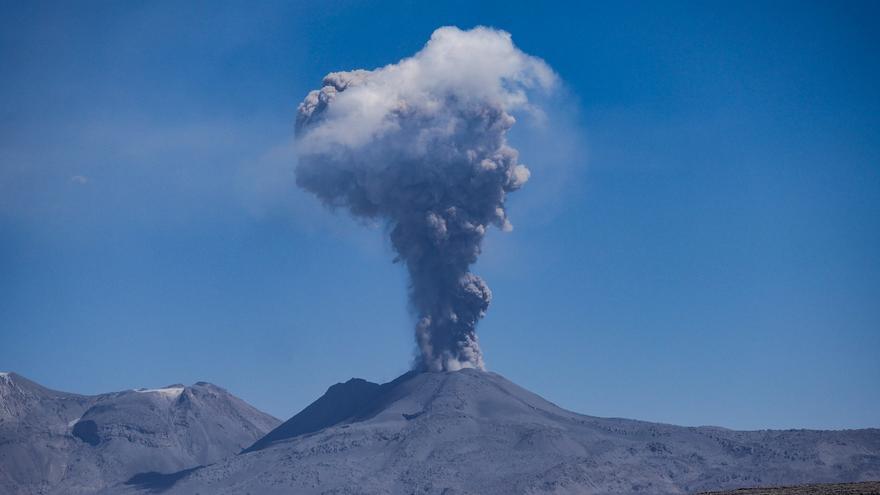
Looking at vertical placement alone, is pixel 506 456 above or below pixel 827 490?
above

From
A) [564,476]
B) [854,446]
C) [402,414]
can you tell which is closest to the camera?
[564,476]

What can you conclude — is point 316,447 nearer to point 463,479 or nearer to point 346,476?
point 346,476

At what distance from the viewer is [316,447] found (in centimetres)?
18750

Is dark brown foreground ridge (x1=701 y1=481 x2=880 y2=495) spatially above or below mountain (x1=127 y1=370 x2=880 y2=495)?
below

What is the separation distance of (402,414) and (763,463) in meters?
58.3

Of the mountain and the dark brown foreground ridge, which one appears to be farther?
the mountain

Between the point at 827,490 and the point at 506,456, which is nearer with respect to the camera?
the point at 827,490

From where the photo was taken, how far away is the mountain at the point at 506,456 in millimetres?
168250

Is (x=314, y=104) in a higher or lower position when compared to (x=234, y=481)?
higher

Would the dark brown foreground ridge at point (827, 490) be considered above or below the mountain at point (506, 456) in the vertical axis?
below

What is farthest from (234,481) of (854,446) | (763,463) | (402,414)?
(854,446)

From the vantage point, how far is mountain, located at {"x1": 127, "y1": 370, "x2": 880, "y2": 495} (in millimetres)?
168250

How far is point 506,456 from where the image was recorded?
577 ft

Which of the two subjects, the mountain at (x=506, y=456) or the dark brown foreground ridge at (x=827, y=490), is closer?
the dark brown foreground ridge at (x=827, y=490)
